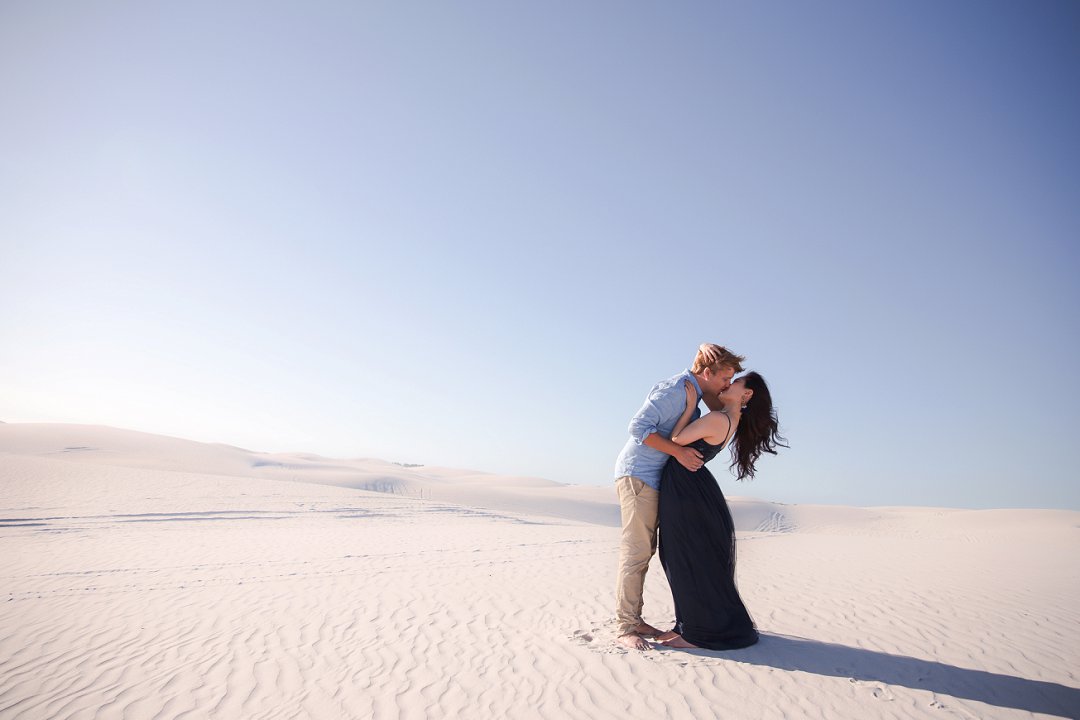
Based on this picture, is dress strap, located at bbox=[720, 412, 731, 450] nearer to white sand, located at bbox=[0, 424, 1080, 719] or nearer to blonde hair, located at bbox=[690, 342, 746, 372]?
blonde hair, located at bbox=[690, 342, 746, 372]

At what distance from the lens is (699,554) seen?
4.80 m

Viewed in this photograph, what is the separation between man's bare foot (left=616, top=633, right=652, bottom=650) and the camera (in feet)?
16.0

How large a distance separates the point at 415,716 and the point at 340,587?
498cm

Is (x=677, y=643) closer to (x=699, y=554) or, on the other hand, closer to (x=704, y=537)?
(x=699, y=554)

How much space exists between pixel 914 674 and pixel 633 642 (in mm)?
2349

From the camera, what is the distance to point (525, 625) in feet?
20.2

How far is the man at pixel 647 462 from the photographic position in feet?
15.5

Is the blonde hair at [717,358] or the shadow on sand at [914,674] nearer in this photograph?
the shadow on sand at [914,674]

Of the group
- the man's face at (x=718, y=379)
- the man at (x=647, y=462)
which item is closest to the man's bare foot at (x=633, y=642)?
the man at (x=647, y=462)

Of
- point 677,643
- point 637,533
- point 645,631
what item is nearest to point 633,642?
point 645,631

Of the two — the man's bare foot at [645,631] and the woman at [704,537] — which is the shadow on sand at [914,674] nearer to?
the woman at [704,537]

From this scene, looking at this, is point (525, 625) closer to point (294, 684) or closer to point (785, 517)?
point (294, 684)

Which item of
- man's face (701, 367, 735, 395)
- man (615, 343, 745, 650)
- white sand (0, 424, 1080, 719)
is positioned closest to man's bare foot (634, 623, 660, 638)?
man (615, 343, 745, 650)

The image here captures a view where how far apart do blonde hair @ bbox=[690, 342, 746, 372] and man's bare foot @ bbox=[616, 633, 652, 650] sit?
2.57 metres
